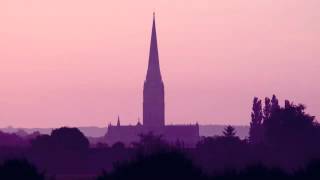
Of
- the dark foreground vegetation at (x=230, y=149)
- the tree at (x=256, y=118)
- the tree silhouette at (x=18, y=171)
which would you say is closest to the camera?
the tree silhouette at (x=18, y=171)

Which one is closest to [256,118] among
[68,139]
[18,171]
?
[68,139]

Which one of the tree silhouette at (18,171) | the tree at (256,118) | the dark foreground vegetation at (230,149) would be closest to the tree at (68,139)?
the dark foreground vegetation at (230,149)

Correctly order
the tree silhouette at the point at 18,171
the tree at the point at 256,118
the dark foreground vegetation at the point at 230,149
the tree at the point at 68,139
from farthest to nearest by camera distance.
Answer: the tree at the point at 256,118
the tree at the point at 68,139
the dark foreground vegetation at the point at 230,149
the tree silhouette at the point at 18,171

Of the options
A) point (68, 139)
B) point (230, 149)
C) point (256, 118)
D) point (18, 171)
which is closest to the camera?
point (18, 171)

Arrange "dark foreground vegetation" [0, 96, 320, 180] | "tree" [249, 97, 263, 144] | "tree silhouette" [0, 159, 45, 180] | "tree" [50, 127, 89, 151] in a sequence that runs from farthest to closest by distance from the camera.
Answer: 1. "tree" [249, 97, 263, 144]
2. "tree" [50, 127, 89, 151]
3. "dark foreground vegetation" [0, 96, 320, 180]
4. "tree silhouette" [0, 159, 45, 180]

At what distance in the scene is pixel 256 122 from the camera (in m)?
171

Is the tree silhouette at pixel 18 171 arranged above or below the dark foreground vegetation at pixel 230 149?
below

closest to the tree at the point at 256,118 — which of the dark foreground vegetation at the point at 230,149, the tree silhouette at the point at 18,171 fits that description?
the dark foreground vegetation at the point at 230,149

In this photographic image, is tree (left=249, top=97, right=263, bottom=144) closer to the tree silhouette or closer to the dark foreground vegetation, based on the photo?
the dark foreground vegetation

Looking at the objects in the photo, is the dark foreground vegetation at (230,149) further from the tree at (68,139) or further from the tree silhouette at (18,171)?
the tree silhouette at (18,171)

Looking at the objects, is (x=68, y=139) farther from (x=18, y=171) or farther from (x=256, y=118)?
(x=18, y=171)

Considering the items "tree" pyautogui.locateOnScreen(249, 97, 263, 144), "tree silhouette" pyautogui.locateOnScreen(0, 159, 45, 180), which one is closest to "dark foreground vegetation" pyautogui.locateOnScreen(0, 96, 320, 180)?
"tree" pyautogui.locateOnScreen(249, 97, 263, 144)

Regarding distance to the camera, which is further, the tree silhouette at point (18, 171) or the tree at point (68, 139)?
the tree at point (68, 139)

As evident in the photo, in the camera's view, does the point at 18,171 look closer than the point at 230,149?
Yes
